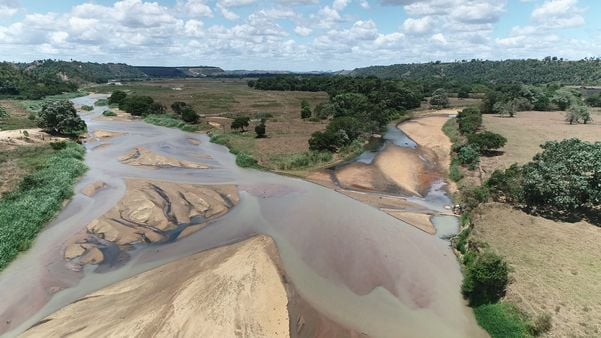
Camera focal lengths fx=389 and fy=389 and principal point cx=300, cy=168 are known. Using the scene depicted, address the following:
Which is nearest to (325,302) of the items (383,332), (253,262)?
(383,332)

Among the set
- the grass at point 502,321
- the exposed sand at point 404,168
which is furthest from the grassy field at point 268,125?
the grass at point 502,321

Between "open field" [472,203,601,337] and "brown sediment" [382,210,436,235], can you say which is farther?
"brown sediment" [382,210,436,235]

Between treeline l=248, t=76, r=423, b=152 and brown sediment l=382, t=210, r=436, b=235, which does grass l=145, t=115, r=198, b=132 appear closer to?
treeline l=248, t=76, r=423, b=152

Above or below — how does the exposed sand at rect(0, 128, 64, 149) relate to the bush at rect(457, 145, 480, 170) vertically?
above

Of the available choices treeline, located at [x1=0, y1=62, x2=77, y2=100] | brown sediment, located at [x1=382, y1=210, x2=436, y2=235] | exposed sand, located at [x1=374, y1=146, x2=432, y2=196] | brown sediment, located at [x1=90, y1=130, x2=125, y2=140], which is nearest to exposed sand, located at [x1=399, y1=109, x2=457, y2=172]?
exposed sand, located at [x1=374, y1=146, x2=432, y2=196]

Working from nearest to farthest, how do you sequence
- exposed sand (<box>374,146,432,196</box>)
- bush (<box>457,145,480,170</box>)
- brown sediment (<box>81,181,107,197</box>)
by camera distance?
brown sediment (<box>81,181,107,197</box>) < exposed sand (<box>374,146,432,196</box>) < bush (<box>457,145,480,170</box>)

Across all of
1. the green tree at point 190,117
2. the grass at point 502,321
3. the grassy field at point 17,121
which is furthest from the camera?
the green tree at point 190,117

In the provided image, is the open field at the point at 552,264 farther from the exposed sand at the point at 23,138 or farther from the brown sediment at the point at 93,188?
the exposed sand at the point at 23,138
